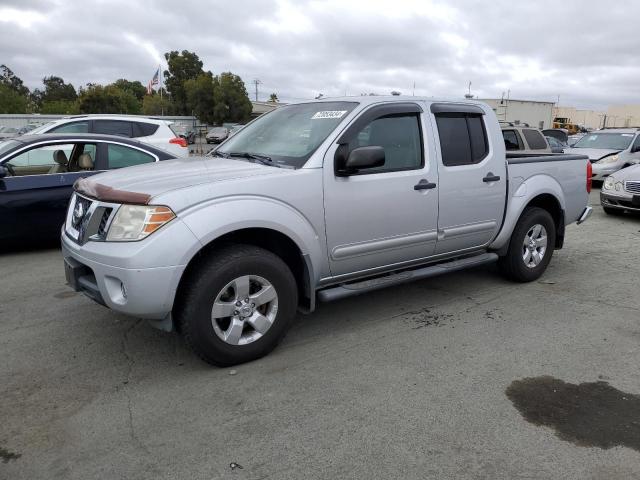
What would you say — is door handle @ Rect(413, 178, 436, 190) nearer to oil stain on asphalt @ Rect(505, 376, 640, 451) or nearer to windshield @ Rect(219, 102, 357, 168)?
windshield @ Rect(219, 102, 357, 168)

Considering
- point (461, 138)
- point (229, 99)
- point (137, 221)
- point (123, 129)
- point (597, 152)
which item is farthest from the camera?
point (229, 99)

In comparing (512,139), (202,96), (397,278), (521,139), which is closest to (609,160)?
(521,139)

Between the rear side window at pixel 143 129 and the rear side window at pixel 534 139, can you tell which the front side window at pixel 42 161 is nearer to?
the rear side window at pixel 143 129

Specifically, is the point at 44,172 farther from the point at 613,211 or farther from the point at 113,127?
the point at 613,211

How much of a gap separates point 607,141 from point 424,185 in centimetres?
1292

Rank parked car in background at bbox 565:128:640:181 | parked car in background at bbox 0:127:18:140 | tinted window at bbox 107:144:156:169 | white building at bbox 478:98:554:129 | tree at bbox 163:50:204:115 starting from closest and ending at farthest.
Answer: tinted window at bbox 107:144:156:169, parked car in background at bbox 565:128:640:181, parked car in background at bbox 0:127:18:140, white building at bbox 478:98:554:129, tree at bbox 163:50:204:115

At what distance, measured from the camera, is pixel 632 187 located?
30.5ft

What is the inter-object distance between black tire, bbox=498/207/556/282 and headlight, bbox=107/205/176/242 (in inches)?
141

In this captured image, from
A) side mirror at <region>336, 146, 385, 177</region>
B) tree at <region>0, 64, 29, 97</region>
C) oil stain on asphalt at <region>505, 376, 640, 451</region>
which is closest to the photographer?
oil stain on asphalt at <region>505, 376, 640, 451</region>

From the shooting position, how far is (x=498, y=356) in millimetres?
3809

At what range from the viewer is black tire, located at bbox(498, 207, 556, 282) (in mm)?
5309

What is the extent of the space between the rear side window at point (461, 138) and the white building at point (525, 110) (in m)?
30.7

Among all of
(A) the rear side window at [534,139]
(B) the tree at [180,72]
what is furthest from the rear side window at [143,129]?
(B) the tree at [180,72]

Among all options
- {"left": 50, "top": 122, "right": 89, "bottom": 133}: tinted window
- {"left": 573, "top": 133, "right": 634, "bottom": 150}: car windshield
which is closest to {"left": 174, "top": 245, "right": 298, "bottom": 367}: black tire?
{"left": 50, "top": 122, "right": 89, "bottom": 133}: tinted window
